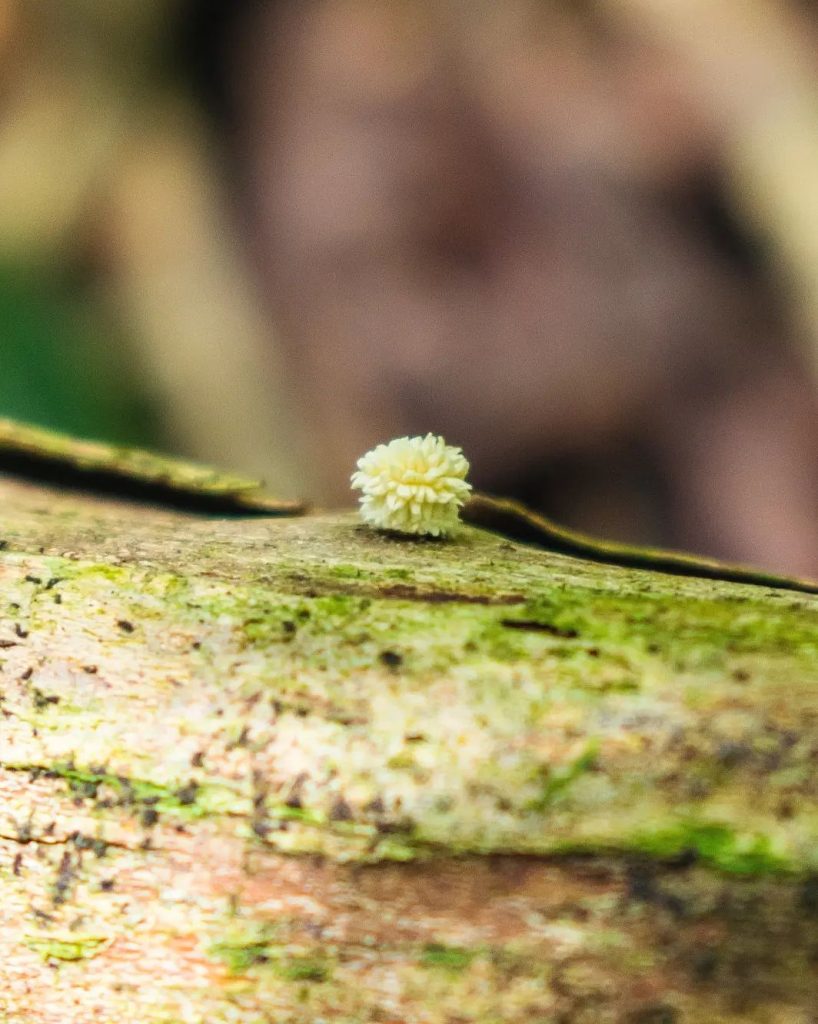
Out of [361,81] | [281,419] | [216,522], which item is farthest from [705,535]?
[216,522]

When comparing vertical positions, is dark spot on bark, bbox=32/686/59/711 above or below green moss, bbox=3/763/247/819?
above

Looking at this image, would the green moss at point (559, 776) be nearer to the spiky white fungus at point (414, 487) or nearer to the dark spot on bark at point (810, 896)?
the dark spot on bark at point (810, 896)

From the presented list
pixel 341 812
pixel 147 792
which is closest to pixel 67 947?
pixel 147 792

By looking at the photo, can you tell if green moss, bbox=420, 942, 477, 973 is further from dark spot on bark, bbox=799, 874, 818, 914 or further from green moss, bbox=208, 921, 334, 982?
dark spot on bark, bbox=799, 874, 818, 914

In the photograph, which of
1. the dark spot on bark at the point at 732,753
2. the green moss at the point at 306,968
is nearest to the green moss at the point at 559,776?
the dark spot on bark at the point at 732,753

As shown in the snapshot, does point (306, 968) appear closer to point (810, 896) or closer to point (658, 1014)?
point (658, 1014)

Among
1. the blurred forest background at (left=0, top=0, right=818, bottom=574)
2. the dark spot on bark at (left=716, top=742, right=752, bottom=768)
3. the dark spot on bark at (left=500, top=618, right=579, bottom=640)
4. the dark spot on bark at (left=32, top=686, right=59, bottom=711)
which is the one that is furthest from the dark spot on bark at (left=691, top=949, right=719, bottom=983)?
the blurred forest background at (left=0, top=0, right=818, bottom=574)

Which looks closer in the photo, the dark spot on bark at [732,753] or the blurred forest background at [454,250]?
the dark spot on bark at [732,753]
